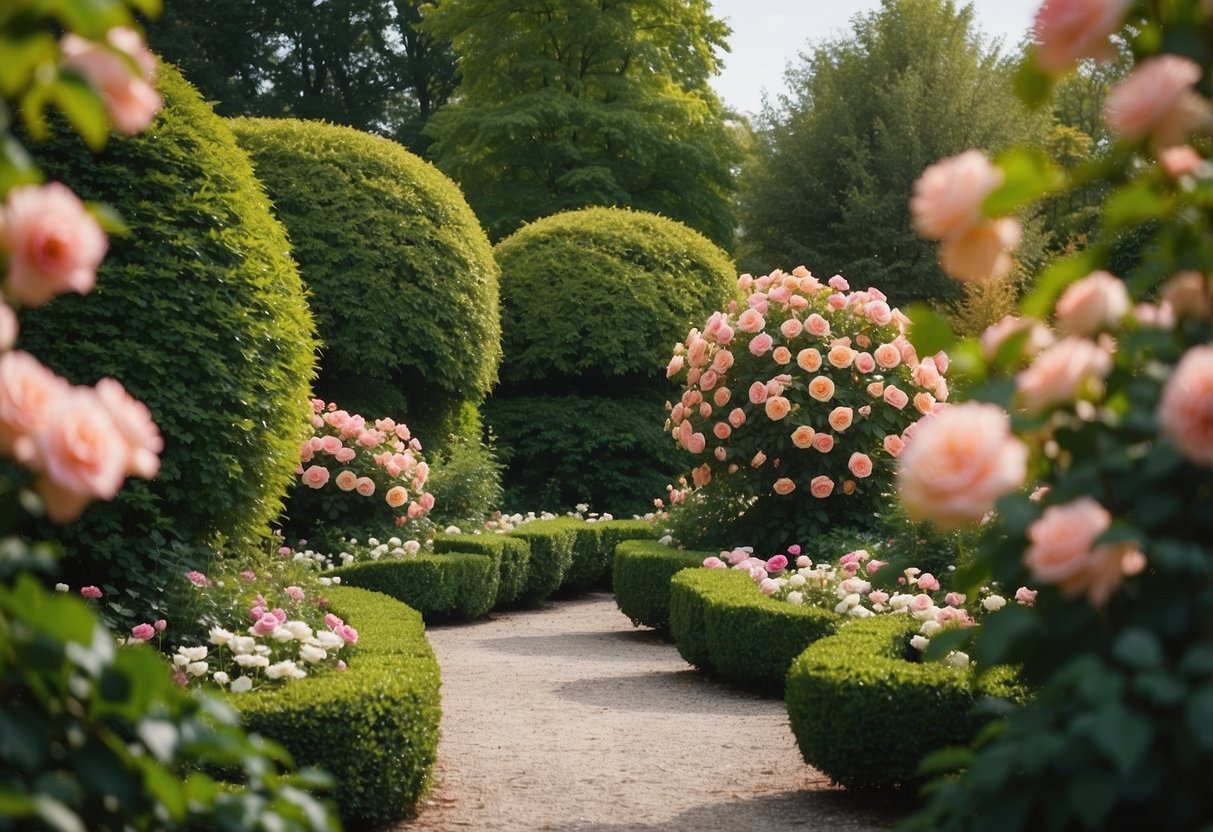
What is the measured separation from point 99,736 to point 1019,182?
141 centimetres

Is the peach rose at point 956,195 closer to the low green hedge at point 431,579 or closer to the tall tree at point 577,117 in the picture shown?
the low green hedge at point 431,579

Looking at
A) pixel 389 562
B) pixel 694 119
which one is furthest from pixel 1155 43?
pixel 694 119

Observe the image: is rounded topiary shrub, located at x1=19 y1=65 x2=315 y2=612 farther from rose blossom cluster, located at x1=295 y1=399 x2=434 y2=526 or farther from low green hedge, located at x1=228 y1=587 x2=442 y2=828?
rose blossom cluster, located at x1=295 y1=399 x2=434 y2=526

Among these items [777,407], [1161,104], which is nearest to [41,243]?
[1161,104]

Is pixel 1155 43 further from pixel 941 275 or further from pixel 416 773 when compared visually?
pixel 941 275

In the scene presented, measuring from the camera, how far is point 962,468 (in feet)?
5.54

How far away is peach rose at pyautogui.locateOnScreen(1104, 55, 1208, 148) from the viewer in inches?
67.6

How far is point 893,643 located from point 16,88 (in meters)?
4.75

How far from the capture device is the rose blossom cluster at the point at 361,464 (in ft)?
35.0

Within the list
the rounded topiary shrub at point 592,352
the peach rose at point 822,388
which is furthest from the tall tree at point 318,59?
the peach rose at point 822,388

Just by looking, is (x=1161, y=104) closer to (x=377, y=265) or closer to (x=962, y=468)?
(x=962, y=468)

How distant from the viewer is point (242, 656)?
4676 millimetres

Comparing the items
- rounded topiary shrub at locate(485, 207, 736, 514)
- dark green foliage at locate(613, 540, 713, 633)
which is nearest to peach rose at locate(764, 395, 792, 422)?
dark green foliage at locate(613, 540, 713, 633)

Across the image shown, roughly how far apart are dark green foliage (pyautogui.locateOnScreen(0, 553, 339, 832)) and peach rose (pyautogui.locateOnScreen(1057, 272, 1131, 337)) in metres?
1.29
